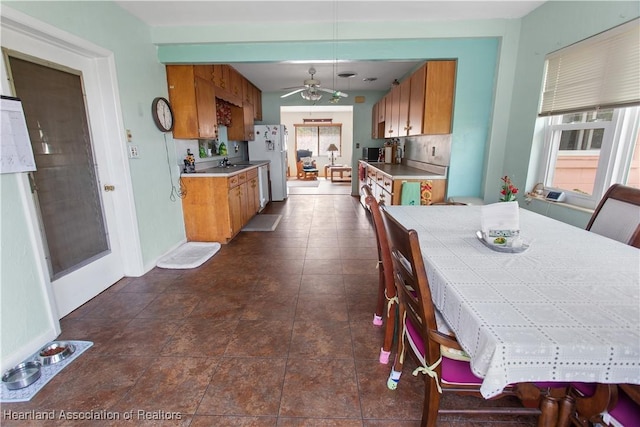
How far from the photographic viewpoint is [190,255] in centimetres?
342

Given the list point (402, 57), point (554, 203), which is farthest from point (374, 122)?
point (554, 203)

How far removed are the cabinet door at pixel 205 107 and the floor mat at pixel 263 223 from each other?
145cm

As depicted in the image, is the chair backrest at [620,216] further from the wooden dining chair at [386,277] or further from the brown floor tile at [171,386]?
the brown floor tile at [171,386]

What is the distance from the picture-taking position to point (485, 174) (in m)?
3.44

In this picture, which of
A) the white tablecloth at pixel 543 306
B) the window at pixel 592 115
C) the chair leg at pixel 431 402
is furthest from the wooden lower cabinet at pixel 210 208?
the window at pixel 592 115

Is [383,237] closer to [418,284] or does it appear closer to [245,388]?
[418,284]

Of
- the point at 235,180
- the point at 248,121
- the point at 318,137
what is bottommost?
the point at 235,180

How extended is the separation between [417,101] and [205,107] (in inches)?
105

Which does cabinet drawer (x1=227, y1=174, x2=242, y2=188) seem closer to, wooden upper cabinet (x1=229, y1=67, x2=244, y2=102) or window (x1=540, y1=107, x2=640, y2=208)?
wooden upper cabinet (x1=229, y1=67, x2=244, y2=102)

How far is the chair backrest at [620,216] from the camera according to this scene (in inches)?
62.5

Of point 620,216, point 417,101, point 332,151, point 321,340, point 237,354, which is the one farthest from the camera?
point 332,151

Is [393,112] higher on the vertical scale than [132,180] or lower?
higher

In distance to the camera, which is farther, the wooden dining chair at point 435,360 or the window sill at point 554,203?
the window sill at point 554,203

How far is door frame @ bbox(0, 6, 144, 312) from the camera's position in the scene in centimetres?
184
